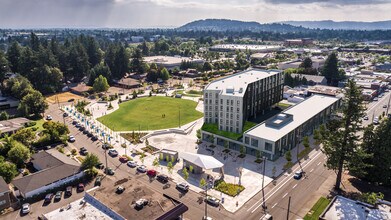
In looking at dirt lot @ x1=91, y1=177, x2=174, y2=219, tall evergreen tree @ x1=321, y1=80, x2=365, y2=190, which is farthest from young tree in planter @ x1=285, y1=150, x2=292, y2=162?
dirt lot @ x1=91, y1=177, x2=174, y2=219

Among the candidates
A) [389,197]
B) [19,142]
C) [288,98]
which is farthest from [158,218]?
[288,98]

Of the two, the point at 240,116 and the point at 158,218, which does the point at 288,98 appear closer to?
the point at 240,116

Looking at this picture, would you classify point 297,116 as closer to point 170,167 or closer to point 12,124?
point 170,167

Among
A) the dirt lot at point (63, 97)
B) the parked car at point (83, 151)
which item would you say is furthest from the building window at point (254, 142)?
the dirt lot at point (63, 97)

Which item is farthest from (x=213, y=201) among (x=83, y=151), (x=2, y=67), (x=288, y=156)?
(x=2, y=67)

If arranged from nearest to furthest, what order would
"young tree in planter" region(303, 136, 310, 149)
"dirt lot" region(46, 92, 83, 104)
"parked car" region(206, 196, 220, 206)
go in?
"parked car" region(206, 196, 220, 206) < "young tree in planter" region(303, 136, 310, 149) < "dirt lot" region(46, 92, 83, 104)

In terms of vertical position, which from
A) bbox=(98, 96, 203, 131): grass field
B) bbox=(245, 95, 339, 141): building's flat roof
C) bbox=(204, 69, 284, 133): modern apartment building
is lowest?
bbox=(98, 96, 203, 131): grass field

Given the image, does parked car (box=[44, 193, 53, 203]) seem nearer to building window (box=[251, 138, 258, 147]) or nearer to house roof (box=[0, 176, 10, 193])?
house roof (box=[0, 176, 10, 193])
